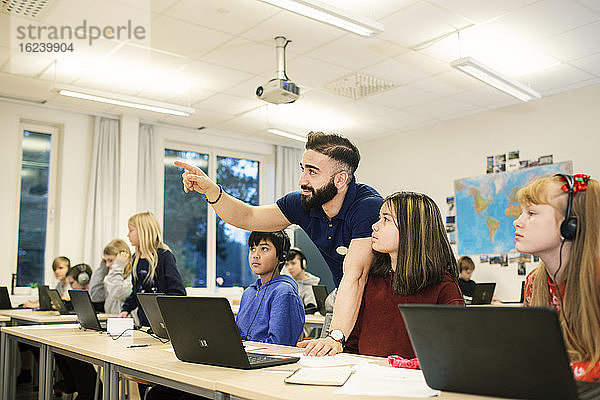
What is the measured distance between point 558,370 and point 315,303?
461 cm

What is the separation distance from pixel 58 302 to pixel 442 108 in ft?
14.9

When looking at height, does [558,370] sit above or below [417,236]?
below

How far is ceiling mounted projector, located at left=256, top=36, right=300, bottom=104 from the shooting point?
15.3 ft

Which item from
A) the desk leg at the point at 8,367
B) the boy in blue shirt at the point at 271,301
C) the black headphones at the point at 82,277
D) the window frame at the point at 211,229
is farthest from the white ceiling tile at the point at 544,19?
the window frame at the point at 211,229

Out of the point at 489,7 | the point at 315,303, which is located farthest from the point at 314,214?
the point at 315,303

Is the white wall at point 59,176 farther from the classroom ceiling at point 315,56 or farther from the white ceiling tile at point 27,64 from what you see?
the white ceiling tile at point 27,64

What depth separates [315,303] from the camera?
217 inches

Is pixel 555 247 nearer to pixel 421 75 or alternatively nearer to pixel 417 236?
pixel 417 236

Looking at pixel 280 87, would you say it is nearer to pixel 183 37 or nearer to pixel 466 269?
pixel 183 37

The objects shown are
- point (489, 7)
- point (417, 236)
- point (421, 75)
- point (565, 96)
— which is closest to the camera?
point (417, 236)

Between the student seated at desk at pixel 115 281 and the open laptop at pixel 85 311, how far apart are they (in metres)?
1.24

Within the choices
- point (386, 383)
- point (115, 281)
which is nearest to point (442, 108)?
point (115, 281)

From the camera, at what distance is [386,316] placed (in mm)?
1894

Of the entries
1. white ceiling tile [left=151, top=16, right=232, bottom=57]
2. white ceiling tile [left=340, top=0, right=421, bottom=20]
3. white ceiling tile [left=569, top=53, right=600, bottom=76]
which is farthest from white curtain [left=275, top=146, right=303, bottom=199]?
white ceiling tile [left=340, top=0, right=421, bottom=20]
